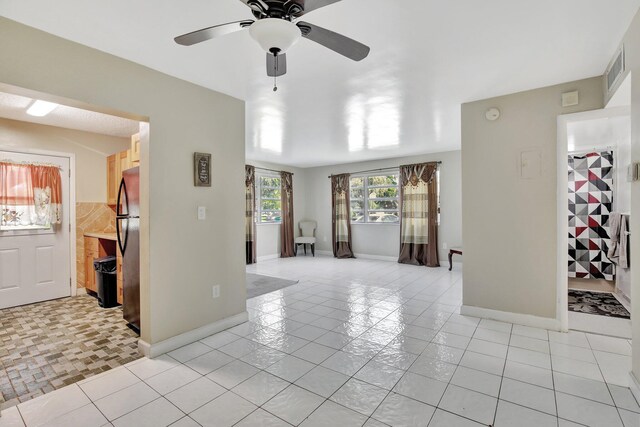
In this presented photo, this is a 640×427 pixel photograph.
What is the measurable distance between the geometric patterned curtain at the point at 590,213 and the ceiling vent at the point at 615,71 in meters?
2.87

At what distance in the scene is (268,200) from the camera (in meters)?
7.57

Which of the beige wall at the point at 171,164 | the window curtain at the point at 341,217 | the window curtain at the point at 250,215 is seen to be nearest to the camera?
the beige wall at the point at 171,164

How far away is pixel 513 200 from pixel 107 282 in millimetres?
4739

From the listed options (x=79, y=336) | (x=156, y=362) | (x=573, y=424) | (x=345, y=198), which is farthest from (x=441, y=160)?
(x=79, y=336)

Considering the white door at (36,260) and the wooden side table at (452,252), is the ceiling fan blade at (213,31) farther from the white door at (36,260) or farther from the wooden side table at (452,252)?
the wooden side table at (452,252)

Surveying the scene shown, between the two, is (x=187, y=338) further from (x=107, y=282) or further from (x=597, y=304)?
(x=597, y=304)

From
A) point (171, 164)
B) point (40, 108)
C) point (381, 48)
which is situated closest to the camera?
point (381, 48)

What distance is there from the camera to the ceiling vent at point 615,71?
218 centimetres

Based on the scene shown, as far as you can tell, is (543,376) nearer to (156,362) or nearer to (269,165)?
(156,362)

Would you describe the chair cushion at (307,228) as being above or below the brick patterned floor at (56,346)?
above

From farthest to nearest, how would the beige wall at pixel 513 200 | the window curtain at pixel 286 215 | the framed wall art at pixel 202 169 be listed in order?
the window curtain at pixel 286 215
the beige wall at pixel 513 200
the framed wall art at pixel 202 169

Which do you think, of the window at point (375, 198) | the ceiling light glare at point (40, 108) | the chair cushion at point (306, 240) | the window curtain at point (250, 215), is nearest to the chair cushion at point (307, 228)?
the chair cushion at point (306, 240)

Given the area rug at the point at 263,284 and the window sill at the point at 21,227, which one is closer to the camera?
the window sill at the point at 21,227

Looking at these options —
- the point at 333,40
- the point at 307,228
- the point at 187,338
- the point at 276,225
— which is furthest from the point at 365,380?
the point at 307,228
